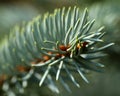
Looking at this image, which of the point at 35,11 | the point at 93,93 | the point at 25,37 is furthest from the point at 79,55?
the point at 35,11

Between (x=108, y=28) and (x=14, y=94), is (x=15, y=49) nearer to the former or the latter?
(x=14, y=94)

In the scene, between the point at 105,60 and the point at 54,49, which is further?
the point at 105,60

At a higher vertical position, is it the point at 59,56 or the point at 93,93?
the point at 59,56

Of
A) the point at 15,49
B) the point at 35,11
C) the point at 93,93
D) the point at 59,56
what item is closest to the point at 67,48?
the point at 59,56

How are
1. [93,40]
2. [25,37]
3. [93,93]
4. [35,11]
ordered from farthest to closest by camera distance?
[35,11] < [93,93] < [25,37] < [93,40]

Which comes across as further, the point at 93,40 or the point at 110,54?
the point at 110,54

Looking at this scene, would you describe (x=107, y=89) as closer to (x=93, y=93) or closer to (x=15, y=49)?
(x=93, y=93)

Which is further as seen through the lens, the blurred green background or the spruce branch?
the blurred green background

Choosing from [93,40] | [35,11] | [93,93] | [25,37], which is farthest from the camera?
[35,11]

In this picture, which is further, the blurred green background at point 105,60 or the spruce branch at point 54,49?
the blurred green background at point 105,60
